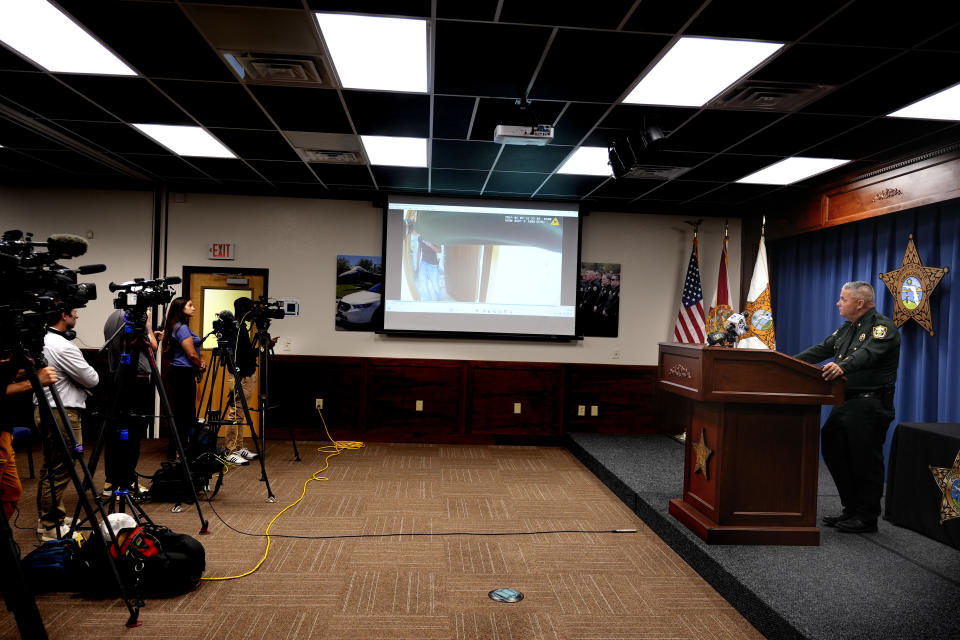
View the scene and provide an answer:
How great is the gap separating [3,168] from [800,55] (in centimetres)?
707

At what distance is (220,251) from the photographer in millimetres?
6508

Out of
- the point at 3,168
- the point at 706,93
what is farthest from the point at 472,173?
the point at 3,168

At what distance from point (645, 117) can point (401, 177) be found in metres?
2.72

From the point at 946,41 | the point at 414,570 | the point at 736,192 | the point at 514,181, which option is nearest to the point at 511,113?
the point at 514,181

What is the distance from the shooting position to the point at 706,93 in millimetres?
3533

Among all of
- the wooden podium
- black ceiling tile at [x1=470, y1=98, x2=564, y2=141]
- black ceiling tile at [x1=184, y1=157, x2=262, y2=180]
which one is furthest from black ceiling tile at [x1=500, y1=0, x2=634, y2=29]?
black ceiling tile at [x1=184, y1=157, x2=262, y2=180]

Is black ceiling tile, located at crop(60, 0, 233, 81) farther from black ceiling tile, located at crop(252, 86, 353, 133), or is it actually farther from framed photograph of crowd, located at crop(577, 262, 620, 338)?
framed photograph of crowd, located at crop(577, 262, 620, 338)

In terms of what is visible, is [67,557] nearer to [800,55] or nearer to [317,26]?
[317,26]

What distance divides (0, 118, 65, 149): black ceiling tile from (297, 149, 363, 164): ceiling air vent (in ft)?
6.87

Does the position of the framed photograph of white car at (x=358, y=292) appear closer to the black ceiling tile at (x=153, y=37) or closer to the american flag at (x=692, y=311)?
the black ceiling tile at (x=153, y=37)

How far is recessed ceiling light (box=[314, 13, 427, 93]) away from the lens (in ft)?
9.29

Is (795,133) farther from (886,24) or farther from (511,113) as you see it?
(511,113)

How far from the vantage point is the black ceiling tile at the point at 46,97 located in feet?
11.9

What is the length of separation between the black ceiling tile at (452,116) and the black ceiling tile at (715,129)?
1328 millimetres
